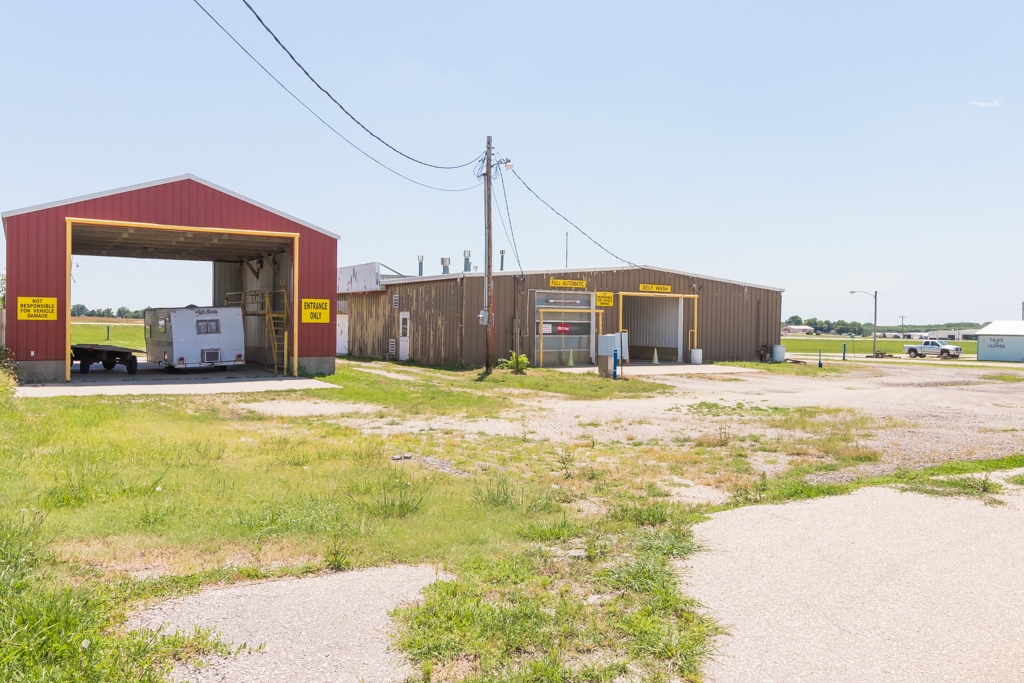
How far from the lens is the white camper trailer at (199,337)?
23.5 metres

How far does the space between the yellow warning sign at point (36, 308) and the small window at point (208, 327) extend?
459 centimetres

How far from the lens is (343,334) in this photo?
39.7m

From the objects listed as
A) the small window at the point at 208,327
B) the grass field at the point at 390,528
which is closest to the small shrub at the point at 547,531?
the grass field at the point at 390,528

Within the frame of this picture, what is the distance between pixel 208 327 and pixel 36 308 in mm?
5243

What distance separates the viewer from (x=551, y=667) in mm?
3746

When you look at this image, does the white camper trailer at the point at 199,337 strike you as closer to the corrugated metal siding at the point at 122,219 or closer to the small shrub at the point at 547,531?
the corrugated metal siding at the point at 122,219

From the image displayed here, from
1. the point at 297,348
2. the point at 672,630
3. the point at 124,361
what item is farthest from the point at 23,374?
the point at 672,630

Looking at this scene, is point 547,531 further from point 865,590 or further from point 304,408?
point 304,408

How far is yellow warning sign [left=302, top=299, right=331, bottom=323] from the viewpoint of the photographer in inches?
914

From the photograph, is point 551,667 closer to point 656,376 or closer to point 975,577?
point 975,577

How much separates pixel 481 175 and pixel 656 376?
9.55 metres

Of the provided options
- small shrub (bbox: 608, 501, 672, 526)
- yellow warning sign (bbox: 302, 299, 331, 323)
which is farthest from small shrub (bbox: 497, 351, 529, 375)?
small shrub (bbox: 608, 501, 672, 526)

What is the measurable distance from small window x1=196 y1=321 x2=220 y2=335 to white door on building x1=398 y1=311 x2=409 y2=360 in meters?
10.3

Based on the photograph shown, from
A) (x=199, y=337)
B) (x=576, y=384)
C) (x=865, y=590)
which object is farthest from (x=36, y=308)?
(x=865, y=590)
